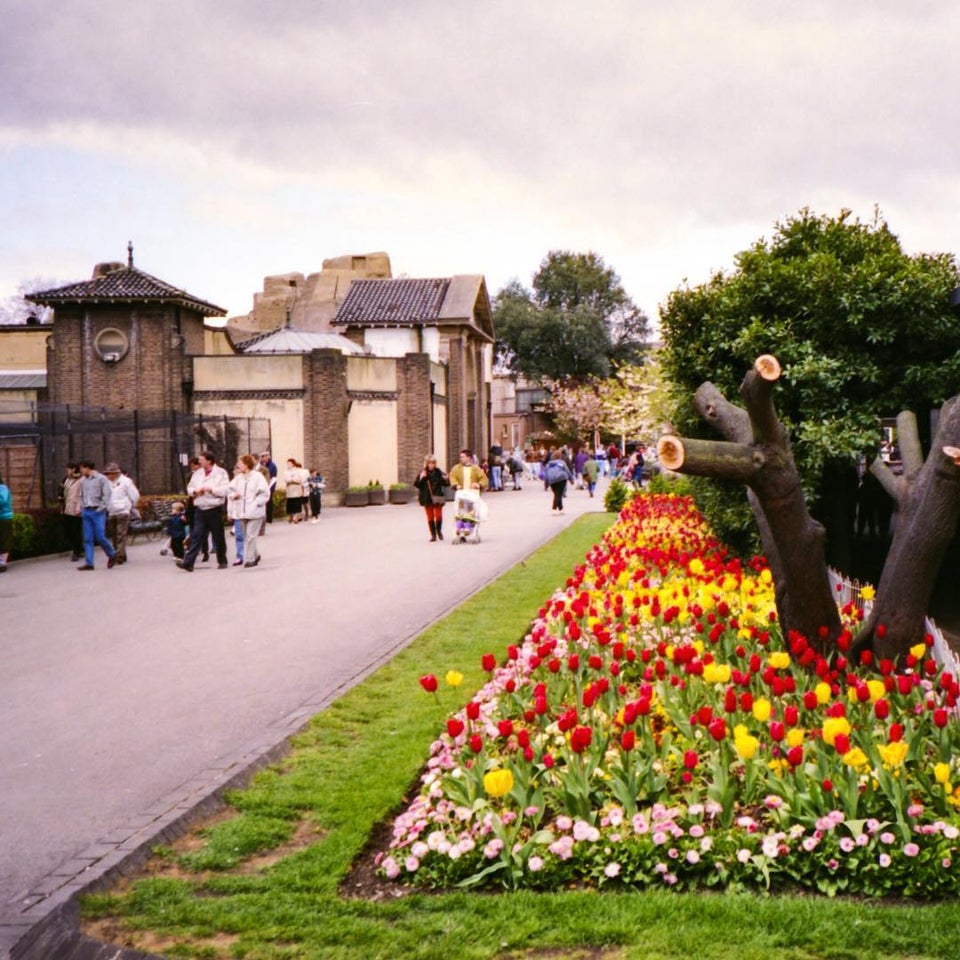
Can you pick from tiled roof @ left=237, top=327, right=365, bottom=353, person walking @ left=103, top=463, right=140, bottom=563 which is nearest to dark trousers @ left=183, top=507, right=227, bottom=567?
person walking @ left=103, top=463, right=140, bottom=563

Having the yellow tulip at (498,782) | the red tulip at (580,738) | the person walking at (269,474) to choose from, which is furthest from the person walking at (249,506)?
the yellow tulip at (498,782)

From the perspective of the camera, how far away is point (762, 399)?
675cm

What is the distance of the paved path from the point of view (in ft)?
19.4

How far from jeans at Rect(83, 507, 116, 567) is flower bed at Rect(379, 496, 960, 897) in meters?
13.9

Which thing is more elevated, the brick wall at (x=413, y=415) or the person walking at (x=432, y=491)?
the brick wall at (x=413, y=415)

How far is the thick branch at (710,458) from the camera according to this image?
6.36 meters

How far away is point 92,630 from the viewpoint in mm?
12133

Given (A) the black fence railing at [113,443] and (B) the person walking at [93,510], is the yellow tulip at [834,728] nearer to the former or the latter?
(B) the person walking at [93,510]

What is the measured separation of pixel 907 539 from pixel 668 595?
2.09 m

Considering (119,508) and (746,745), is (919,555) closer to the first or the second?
(746,745)

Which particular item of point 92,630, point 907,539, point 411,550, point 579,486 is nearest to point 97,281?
point 579,486

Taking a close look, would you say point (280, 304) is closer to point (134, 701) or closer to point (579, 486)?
point (579, 486)

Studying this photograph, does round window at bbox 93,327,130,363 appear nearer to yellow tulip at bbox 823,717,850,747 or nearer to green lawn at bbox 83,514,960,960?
green lawn at bbox 83,514,960,960

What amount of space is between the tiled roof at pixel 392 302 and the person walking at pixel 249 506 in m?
30.8
